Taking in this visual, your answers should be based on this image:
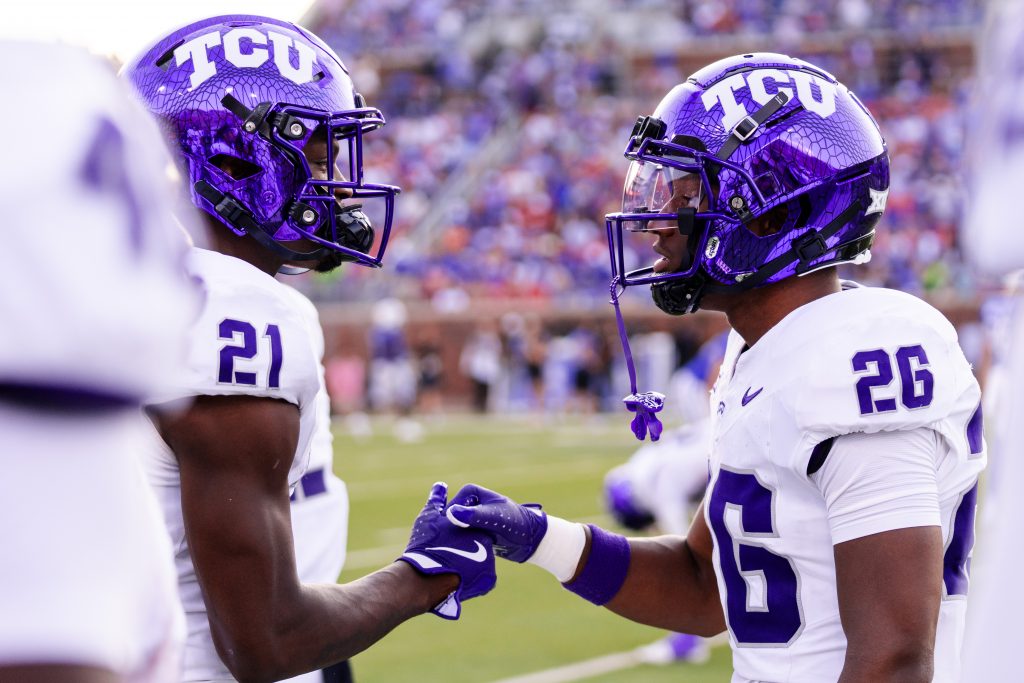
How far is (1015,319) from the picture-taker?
1.11 m

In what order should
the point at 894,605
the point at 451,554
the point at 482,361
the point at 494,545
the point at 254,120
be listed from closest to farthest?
the point at 894,605
the point at 254,120
the point at 451,554
the point at 494,545
the point at 482,361

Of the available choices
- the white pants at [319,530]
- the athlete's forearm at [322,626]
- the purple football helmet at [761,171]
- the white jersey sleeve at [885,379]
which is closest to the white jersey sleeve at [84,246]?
the athlete's forearm at [322,626]

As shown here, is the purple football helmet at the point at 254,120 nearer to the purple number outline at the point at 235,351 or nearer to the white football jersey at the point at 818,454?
the purple number outline at the point at 235,351

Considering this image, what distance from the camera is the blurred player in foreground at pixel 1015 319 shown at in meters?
1.04

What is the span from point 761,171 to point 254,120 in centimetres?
90

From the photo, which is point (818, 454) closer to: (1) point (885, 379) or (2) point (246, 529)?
(1) point (885, 379)

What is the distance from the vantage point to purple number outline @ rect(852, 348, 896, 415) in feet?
6.43

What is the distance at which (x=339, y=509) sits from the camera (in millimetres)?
2773

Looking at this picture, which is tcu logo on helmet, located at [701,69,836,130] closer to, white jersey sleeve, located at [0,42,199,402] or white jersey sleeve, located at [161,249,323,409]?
white jersey sleeve, located at [161,249,323,409]

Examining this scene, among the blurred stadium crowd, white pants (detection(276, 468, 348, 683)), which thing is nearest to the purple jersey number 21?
white pants (detection(276, 468, 348, 683))

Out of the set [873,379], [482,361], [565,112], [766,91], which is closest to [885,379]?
[873,379]

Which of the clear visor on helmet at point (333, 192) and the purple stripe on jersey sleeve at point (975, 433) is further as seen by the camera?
the clear visor on helmet at point (333, 192)

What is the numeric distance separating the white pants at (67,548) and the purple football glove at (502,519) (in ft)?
4.46

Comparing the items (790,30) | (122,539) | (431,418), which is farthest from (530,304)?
(122,539)
